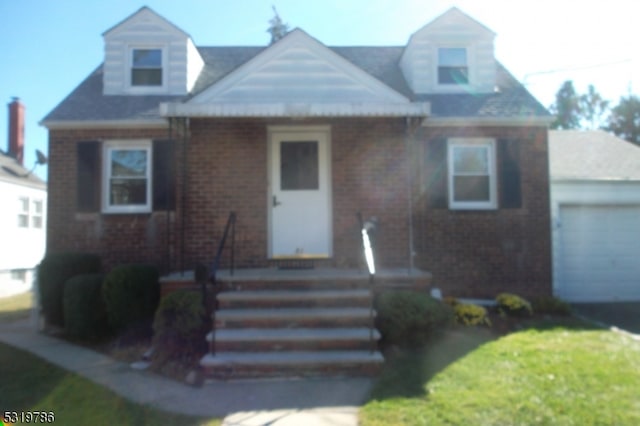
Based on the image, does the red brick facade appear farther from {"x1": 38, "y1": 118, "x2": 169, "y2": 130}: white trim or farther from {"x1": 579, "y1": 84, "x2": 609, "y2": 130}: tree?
{"x1": 579, "y1": 84, "x2": 609, "y2": 130}: tree

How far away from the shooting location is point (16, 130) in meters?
19.0

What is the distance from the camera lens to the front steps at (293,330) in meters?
5.33

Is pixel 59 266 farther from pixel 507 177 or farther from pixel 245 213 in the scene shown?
pixel 507 177

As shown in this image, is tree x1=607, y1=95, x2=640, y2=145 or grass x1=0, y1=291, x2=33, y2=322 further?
tree x1=607, y1=95, x2=640, y2=145

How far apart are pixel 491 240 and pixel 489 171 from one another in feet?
4.50

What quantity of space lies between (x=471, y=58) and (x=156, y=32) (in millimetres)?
6758

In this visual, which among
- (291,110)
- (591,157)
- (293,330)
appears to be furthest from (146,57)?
(591,157)

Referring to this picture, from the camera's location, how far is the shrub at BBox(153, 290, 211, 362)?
5.83m

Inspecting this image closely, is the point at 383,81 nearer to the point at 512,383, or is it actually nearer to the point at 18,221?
the point at 512,383

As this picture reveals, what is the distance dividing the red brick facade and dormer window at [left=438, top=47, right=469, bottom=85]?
158 cm

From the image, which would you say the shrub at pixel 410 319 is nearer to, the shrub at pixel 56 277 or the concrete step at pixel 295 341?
the concrete step at pixel 295 341

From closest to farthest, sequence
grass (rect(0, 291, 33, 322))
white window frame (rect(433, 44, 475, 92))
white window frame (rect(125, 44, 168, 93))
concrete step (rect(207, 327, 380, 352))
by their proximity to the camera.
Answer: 1. concrete step (rect(207, 327, 380, 352))
2. white window frame (rect(125, 44, 168, 93))
3. white window frame (rect(433, 44, 475, 92))
4. grass (rect(0, 291, 33, 322))

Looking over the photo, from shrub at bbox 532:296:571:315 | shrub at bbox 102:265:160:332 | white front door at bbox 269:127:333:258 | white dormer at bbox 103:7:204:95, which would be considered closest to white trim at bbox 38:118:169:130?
white dormer at bbox 103:7:204:95

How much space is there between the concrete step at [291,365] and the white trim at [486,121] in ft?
17.2
